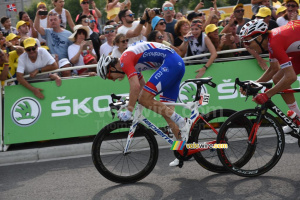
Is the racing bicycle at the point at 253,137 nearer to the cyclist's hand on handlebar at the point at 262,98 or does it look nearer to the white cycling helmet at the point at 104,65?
the cyclist's hand on handlebar at the point at 262,98

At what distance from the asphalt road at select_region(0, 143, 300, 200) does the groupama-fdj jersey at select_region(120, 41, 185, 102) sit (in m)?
1.18

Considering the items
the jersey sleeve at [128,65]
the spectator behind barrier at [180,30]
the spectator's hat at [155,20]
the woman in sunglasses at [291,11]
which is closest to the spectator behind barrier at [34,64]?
the spectator's hat at [155,20]

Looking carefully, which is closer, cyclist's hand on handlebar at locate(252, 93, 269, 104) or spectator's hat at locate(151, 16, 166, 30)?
cyclist's hand on handlebar at locate(252, 93, 269, 104)

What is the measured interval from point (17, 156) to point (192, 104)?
143 inches

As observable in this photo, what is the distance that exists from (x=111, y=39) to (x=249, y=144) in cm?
468

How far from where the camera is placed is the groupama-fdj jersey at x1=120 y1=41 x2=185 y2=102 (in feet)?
16.7

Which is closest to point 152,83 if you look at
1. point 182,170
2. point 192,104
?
point 192,104

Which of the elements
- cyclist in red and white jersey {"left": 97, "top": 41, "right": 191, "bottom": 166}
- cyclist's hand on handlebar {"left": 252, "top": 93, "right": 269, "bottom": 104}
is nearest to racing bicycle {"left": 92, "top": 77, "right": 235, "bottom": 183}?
cyclist in red and white jersey {"left": 97, "top": 41, "right": 191, "bottom": 166}

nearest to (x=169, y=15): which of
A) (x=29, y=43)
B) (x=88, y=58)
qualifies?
(x=88, y=58)

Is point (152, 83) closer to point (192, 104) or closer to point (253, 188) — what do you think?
point (192, 104)

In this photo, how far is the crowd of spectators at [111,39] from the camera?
789cm

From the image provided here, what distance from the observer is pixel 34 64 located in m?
7.91

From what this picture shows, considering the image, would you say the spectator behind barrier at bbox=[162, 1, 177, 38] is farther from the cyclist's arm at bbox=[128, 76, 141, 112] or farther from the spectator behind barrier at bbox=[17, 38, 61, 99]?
the cyclist's arm at bbox=[128, 76, 141, 112]

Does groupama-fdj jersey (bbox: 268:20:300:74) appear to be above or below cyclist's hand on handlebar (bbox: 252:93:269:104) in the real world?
above
